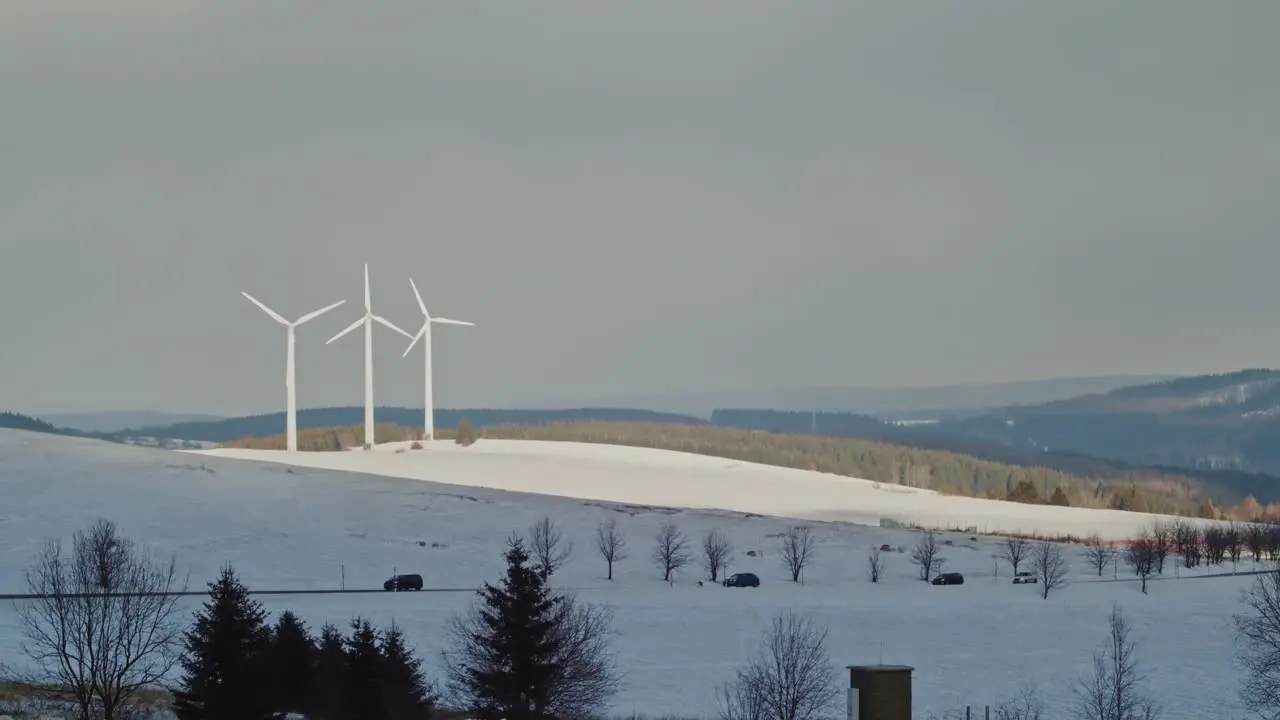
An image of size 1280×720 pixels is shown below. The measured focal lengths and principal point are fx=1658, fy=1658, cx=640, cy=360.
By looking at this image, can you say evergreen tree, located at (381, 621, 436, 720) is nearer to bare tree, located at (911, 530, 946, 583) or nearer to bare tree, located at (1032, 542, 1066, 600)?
bare tree, located at (1032, 542, 1066, 600)

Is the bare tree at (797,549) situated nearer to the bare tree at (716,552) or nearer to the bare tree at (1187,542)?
the bare tree at (716,552)

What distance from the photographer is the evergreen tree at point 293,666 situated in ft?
145

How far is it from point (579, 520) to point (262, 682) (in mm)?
81412

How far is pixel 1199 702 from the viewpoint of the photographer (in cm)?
6725

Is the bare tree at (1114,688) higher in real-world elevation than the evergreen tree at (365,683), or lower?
lower

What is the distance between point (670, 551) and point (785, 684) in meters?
46.3

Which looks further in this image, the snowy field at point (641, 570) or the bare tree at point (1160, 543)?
the bare tree at point (1160, 543)

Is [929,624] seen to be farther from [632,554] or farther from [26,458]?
[26,458]

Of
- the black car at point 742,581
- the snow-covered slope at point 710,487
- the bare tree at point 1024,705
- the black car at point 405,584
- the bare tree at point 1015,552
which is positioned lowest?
the bare tree at point 1024,705

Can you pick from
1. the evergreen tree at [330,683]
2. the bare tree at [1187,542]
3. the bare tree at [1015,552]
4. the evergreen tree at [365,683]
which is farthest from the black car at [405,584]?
the bare tree at [1187,542]

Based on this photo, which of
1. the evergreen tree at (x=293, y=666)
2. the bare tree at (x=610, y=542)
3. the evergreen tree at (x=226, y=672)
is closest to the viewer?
the evergreen tree at (x=226, y=672)

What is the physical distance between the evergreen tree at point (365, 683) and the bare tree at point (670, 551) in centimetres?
5901

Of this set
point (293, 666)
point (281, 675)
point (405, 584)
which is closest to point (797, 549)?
point (405, 584)

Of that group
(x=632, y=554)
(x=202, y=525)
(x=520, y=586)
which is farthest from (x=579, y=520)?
(x=520, y=586)
